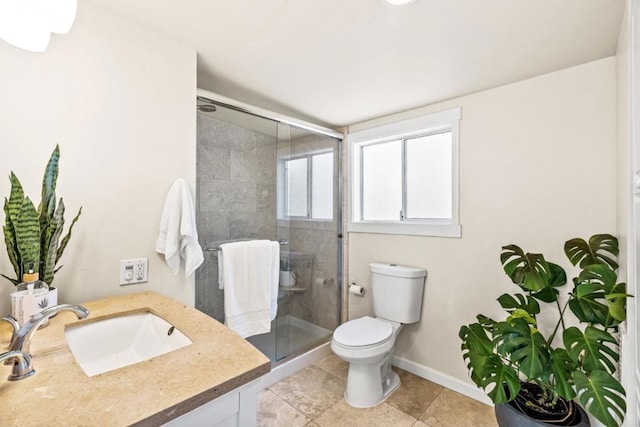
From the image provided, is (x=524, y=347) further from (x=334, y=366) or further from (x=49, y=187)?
(x=49, y=187)

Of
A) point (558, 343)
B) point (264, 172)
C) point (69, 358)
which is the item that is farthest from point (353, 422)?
point (264, 172)

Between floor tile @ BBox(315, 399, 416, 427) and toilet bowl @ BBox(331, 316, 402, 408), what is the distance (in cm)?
5

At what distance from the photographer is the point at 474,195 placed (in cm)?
200

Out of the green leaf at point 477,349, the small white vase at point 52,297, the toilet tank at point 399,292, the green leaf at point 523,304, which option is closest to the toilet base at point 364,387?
the toilet tank at point 399,292

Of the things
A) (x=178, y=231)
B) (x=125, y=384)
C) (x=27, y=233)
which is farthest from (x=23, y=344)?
(x=178, y=231)

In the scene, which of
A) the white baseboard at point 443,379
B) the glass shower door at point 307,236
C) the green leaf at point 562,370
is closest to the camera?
the green leaf at point 562,370

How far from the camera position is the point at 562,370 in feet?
4.05

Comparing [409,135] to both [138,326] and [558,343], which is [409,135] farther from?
[138,326]

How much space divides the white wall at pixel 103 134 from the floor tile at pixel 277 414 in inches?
35.7

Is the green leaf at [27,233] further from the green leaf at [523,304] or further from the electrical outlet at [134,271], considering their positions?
the green leaf at [523,304]

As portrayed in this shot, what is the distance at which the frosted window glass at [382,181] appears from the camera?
2498 millimetres

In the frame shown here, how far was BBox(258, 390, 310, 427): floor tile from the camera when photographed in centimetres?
174

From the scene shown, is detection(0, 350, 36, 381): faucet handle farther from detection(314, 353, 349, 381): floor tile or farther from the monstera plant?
detection(314, 353, 349, 381): floor tile

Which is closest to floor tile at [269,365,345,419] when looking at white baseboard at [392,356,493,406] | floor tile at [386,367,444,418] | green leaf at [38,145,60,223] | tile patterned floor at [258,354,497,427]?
tile patterned floor at [258,354,497,427]
